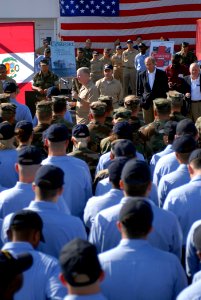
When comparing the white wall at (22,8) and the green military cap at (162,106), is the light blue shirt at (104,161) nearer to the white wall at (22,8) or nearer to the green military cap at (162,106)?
the green military cap at (162,106)

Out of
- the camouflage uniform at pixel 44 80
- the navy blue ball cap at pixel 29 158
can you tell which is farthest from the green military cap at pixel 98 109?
the camouflage uniform at pixel 44 80

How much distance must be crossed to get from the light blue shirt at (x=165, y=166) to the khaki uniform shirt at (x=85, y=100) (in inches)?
191

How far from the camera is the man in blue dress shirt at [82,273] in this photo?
3.11 m

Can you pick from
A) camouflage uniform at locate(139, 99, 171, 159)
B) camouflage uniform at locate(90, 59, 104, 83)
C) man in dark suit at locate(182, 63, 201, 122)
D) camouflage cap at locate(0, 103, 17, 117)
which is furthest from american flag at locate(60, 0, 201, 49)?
camouflage uniform at locate(139, 99, 171, 159)

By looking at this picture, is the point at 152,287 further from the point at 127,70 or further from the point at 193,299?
the point at 127,70

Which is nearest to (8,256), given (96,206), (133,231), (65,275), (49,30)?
(65,275)

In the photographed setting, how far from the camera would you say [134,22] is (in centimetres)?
2252

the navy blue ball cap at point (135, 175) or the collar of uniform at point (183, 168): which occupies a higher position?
the navy blue ball cap at point (135, 175)

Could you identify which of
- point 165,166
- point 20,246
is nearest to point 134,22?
point 165,166

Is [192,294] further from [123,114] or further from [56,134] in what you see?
[123,114]

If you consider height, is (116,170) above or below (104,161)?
above

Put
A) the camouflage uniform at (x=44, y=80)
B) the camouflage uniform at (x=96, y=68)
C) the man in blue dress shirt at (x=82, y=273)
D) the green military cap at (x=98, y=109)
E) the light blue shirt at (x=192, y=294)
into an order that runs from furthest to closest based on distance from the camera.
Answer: the camouflage uniform at (x=96, y=68) < the camouflage uniform at (x=44, y=80) < the green military cap at (x=98, y=109) < the light blue shirt at (x=192, y=294) < the man in blue dress shirt at (x=82, y=273)

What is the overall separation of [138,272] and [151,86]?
8.88 metres

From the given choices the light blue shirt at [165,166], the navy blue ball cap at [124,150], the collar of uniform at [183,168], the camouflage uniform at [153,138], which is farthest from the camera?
the camouflage uniform at [153,138]
